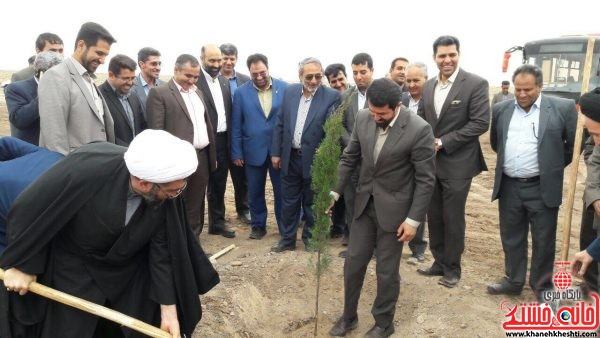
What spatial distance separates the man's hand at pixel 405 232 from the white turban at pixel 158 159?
1.76m

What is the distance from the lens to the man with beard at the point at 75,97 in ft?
12.4

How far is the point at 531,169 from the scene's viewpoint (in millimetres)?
4148

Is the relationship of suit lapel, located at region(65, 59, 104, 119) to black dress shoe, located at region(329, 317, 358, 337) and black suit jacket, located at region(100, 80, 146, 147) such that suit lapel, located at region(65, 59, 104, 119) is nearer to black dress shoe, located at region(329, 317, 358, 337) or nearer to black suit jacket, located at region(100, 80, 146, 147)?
black suit jacket, located at region(100, 80, 146, 147)

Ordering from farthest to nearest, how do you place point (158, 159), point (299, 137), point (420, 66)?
1. point (299, 137)
2. point (420, 66)
3. point (158, 159)

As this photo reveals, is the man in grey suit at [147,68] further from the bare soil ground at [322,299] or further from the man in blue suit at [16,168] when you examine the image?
the man in blue suit at [16,168]

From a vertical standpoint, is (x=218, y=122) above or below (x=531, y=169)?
above

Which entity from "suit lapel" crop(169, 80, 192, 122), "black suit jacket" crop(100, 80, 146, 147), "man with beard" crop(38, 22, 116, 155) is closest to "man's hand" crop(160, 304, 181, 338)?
"man with beard" crop(38, 22, 116, 155)

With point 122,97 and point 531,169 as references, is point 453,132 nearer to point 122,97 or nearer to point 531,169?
point 531,169

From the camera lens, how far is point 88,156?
2.46m

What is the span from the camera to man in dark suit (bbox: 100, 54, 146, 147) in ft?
15.0

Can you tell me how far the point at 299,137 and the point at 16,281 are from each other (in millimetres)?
3338

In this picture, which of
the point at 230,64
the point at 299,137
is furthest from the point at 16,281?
the point at 230,64

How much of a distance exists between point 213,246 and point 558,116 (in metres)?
3.98

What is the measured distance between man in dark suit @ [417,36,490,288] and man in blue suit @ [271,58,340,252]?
1.16 m
